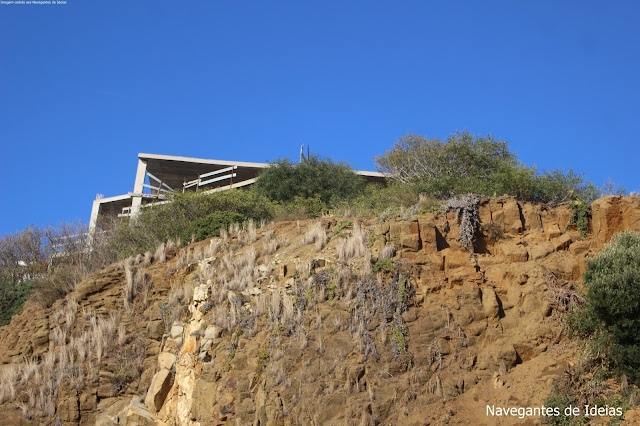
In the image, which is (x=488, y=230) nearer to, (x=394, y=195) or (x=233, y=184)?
(x=394, y=195)

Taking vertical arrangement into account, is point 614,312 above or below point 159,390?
above

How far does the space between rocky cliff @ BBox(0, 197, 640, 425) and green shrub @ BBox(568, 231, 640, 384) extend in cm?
58

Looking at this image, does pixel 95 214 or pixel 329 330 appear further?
pixel 95 214

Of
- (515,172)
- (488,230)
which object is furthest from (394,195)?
(488,230)

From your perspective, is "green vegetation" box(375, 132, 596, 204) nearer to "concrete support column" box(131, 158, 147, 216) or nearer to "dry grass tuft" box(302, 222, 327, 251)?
"dry grass tuft" box(302, 222, 327, 251)

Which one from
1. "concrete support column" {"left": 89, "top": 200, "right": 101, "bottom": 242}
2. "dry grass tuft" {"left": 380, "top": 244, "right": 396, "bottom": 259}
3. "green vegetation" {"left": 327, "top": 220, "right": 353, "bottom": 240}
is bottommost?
"dry grass tuft" {"left": 380, "top": 244, "right": 396, "bottom": 259}

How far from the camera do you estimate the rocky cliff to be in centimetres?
1304

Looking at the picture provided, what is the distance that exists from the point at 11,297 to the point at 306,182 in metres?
12.9

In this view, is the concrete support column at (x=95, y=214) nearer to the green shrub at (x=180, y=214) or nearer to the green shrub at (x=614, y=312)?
the green shrub at (x=180, y=214)

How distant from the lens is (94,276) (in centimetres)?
1892

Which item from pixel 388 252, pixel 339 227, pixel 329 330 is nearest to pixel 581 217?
pixel 388 252

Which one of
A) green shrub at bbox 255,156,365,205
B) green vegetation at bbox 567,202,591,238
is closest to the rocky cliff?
green vegetation at bbox 567,202,591,238

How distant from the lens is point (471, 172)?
26406mm

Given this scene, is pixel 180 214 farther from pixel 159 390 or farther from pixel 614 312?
pixel 614 312
